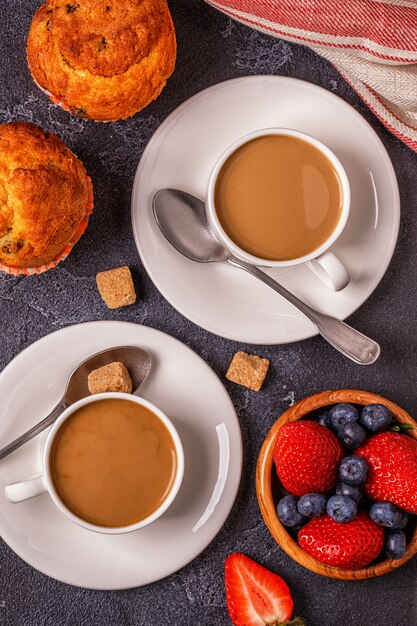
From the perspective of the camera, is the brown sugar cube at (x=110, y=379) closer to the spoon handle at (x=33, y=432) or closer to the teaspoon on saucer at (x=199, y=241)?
the spoon handle at (x=33, y=432)

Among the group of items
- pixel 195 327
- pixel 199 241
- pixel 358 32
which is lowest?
pixel 195 327

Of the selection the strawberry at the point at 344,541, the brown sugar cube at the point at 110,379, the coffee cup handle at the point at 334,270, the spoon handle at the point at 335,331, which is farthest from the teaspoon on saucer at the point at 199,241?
the strawberry at the point at 344,541

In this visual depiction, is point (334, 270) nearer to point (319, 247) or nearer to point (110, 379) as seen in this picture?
point (319, 247)

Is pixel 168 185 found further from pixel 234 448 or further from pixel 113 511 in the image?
pixel 113 511

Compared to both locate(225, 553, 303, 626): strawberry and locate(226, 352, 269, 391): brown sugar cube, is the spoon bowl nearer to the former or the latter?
locate(226, 352, 269, 391): brown sugar cube

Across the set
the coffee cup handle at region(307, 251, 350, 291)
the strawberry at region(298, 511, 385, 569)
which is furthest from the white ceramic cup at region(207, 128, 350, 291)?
the strawberry at region(298, 511, 385, 569)

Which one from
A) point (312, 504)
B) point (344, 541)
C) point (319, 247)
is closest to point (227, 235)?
point (319, 247)
